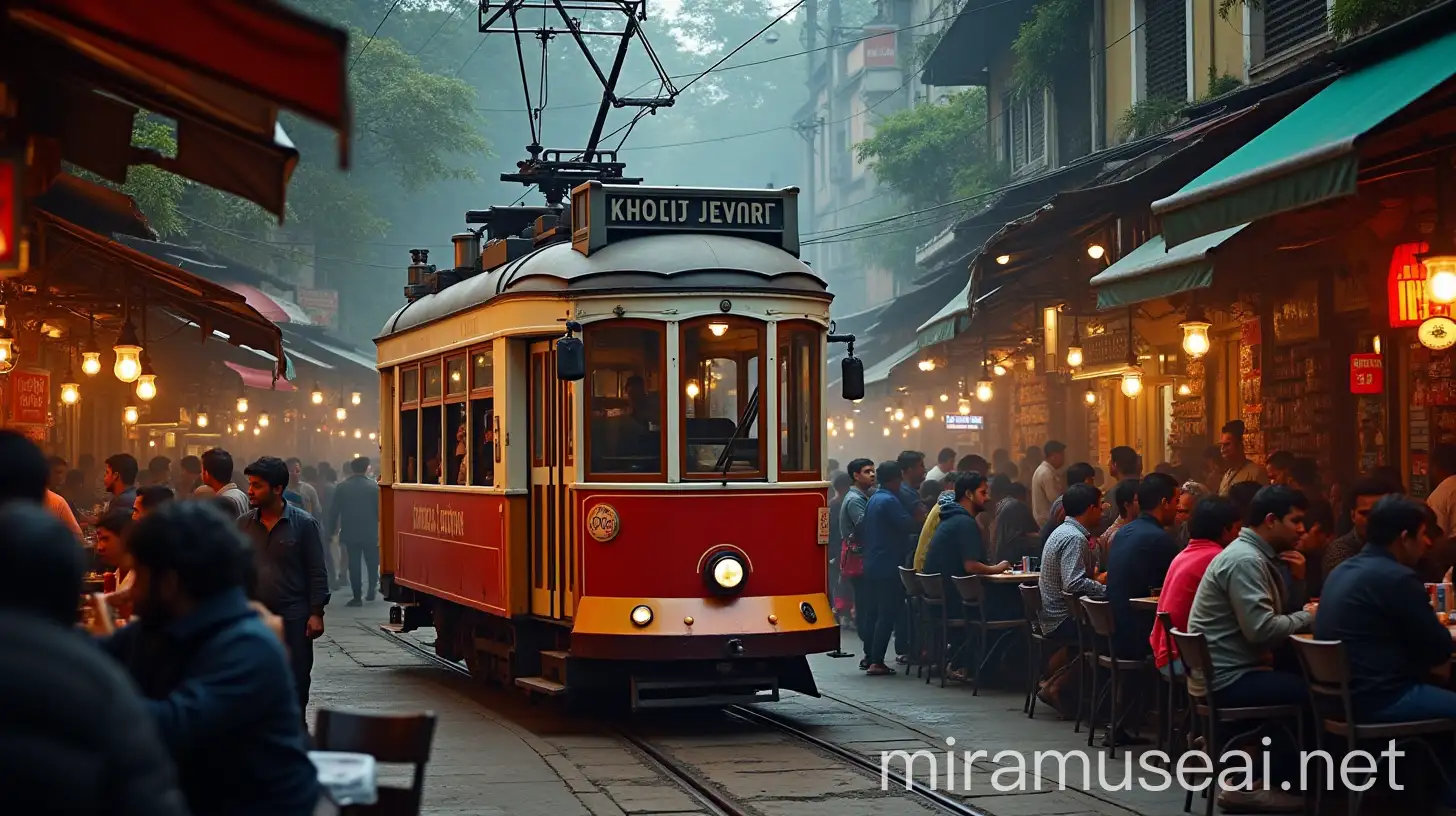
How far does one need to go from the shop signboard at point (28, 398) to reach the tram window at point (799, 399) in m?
7.54

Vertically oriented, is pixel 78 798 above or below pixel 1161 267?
below

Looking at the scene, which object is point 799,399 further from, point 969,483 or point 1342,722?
point 1342,722

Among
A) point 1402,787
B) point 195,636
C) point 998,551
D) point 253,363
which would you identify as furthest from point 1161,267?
point 253,363

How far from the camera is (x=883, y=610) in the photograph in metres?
15.7

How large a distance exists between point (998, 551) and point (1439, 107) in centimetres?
719

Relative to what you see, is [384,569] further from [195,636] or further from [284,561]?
[195,636]

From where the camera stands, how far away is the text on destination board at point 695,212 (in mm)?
12273

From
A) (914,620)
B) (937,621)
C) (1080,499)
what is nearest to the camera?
(1080,499)

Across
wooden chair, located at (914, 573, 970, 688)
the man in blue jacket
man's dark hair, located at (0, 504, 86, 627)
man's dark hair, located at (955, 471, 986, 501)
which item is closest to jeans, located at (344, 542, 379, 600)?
the man in blue jacket

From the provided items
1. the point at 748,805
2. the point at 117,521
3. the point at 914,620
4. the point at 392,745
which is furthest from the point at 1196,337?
the point at 392,745

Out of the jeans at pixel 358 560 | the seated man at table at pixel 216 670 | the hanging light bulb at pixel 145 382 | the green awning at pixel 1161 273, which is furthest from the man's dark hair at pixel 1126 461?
the jeans at pixel 358 560

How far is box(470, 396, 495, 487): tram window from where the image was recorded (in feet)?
41.8

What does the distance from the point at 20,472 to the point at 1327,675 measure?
5.48 meters

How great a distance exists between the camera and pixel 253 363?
2797 cm
